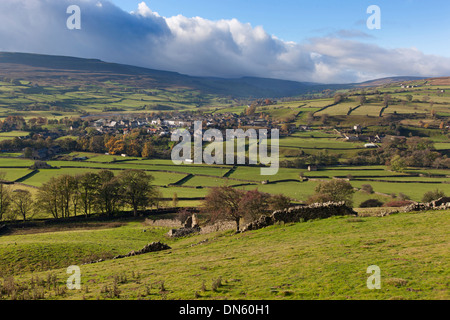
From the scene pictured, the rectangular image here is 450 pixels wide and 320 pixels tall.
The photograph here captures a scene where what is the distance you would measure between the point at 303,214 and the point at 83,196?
40.8 m

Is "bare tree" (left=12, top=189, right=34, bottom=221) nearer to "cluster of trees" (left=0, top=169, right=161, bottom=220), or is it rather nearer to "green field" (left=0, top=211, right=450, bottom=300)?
"cluster of trees" (left=0, top=169, right=161, bottom=220)

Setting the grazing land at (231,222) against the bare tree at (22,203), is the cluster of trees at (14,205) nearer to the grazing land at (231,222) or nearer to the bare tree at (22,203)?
the bare tree at (22,203)

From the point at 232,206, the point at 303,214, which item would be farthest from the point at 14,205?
the point at 303,214

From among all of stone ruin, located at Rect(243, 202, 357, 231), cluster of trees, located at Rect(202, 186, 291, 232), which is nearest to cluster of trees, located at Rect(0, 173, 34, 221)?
cluster of trees, located at Rect(202, 186, 291, 232)

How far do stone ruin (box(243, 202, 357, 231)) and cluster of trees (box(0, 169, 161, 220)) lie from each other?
106 ft

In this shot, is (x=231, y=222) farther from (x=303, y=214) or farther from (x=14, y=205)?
(x=14, y=205)

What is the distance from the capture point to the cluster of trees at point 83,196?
49956 millimetres

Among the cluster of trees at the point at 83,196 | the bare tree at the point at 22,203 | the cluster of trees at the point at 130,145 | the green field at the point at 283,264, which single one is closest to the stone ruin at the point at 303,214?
the green field at the point at 283,264

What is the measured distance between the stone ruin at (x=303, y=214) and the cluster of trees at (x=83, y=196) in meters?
32.4

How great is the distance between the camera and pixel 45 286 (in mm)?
15594

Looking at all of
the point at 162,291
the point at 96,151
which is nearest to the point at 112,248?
the point at 162,291

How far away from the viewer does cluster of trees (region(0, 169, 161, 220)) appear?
49956 mm

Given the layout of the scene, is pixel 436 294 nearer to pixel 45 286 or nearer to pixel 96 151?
pixel 45 286
